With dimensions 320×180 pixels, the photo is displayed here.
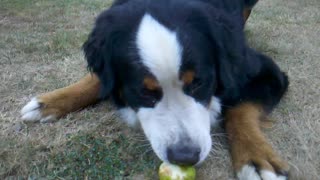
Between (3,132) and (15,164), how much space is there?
0.42 meters

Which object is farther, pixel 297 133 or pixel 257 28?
pixel 257 28

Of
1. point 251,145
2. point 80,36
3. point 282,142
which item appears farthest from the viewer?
point 80,36

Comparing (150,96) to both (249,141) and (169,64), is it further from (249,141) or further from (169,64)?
(249,141)

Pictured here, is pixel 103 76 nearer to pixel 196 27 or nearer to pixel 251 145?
pixel 196 27

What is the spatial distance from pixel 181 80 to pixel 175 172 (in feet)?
1.72

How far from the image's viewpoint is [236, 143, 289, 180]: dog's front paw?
2.85 m

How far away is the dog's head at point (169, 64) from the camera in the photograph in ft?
9.12

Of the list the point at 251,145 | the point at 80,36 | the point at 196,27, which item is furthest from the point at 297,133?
the point at 80,36

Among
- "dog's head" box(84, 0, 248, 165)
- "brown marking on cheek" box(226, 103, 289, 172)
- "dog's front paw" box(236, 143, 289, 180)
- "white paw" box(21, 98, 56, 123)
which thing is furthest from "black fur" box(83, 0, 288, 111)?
"white paw" box(21, 98, 56, 123)

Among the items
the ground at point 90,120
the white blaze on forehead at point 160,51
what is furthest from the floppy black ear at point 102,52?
the ground at point 90,120

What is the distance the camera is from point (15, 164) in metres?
3.12

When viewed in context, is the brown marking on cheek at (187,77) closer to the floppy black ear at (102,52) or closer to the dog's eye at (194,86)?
the dog's eye at (194,86)

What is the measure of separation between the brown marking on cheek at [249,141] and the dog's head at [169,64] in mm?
208

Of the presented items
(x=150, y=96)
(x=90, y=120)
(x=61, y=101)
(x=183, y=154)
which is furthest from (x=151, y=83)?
(x=61, y=101)
